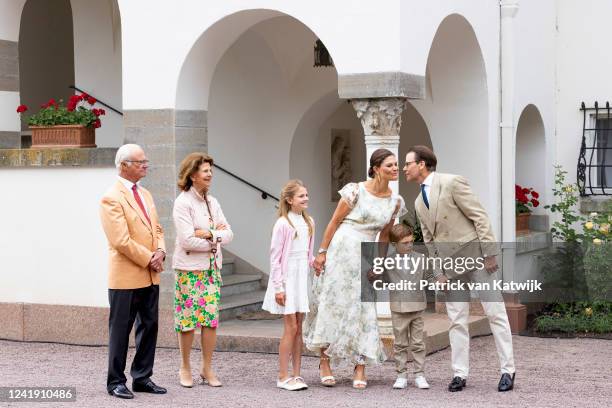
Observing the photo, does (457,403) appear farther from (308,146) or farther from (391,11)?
(308,146)

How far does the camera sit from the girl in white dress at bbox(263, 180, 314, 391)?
8570 millimetres

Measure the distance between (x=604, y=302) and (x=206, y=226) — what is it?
5600mm

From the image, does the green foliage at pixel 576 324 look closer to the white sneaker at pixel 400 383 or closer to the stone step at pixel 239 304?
the stone step at pixel 239 304

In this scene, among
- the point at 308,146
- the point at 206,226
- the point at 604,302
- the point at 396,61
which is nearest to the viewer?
the point at 206,226

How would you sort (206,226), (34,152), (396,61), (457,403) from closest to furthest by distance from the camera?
(457,403), (206,226), (396,61), (34,152)

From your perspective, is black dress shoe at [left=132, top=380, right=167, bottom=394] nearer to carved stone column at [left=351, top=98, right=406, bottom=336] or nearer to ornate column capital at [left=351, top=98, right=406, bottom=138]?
carved stone column at [left=351, top=98, right=406, bottom=336]

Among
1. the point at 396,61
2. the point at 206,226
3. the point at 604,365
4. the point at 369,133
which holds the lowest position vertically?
the point at 604,365

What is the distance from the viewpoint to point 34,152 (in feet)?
37.2

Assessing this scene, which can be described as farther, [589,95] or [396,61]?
[589,95]

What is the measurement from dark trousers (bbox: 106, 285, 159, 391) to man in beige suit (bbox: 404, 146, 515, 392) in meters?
2.08

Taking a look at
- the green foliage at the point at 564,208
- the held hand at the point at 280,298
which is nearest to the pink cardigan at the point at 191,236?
the held hand at the point at 280,298

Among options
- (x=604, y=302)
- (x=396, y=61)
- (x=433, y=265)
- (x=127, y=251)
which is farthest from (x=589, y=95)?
(x=127, y=251)

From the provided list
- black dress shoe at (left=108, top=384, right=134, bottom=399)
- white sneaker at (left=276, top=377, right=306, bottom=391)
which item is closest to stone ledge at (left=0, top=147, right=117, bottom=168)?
black dress shoe at (left=108, top=384, right=134, bottom=399)

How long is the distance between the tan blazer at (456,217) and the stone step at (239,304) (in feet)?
11.8
